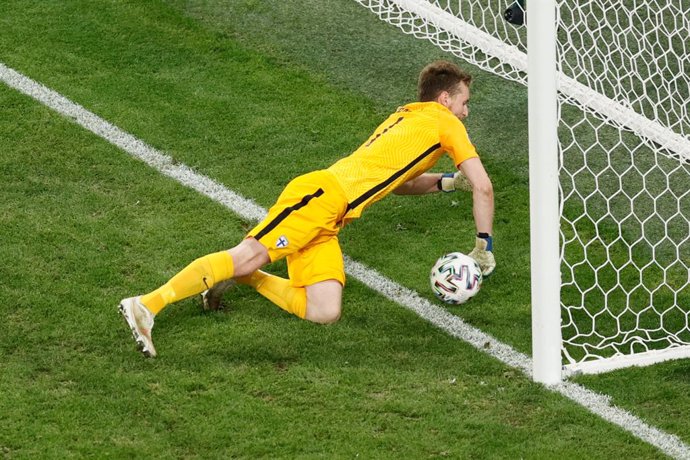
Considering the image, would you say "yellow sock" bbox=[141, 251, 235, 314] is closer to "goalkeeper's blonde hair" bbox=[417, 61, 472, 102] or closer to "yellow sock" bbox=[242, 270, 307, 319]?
"yellow sock" bbox=[242, 270, 307, 319]

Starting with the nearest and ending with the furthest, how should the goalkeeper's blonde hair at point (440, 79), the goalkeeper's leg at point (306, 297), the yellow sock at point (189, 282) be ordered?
the yellow sock at point (189, 282) < the goalkeeper's leg at point (306, 297) < the goalkeeper's blonde hair at point (440, 79)

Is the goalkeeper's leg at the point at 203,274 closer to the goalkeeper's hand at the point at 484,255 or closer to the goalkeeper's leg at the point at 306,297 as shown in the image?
the goalkeeper's leg at the point at 306,297

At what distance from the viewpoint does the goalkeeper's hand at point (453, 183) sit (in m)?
7.63

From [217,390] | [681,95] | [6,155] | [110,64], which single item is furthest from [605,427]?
[110,64]

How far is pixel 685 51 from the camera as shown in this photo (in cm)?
895

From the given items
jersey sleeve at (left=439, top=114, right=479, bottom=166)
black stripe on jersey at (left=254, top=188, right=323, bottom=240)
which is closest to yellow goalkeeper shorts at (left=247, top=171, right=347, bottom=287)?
black stripe on jersey at (left=254, top=188, right=323, bottom=240)

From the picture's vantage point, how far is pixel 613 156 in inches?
324

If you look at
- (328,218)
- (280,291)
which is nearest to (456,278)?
(328,218)

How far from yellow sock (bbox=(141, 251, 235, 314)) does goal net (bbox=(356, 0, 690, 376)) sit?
1.66m

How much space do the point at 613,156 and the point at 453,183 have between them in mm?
1169

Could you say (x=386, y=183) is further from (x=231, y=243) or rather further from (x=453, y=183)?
(x=231, y=243)

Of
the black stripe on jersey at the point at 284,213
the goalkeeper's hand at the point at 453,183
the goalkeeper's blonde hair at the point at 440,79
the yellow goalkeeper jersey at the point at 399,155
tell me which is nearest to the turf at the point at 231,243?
the goalkeeper's hand at the point at 453,183

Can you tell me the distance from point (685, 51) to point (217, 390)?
4385 millimetres

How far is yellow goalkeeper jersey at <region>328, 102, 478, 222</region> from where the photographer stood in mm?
6918
